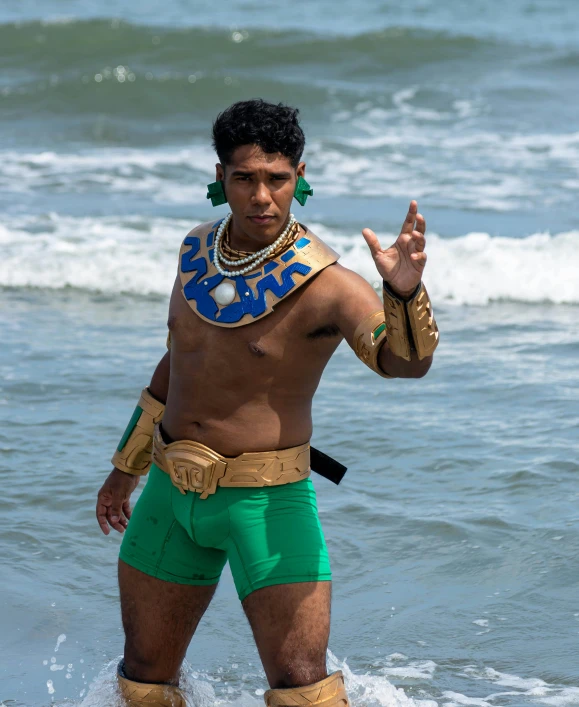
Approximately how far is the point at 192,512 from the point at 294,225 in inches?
33.6

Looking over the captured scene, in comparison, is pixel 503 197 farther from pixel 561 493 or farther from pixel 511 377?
pixel 561 493

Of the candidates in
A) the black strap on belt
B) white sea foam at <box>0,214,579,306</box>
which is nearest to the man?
the black strap on belt

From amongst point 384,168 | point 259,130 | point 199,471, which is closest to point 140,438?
point 199,471

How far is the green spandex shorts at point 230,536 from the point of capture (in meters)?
3.26

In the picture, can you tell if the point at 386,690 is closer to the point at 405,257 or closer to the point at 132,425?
the point at 132,425

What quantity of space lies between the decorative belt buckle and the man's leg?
0.34 m

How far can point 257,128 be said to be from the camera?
328 centimetres

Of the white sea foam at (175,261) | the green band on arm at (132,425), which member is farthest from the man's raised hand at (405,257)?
the white sea foam at (175,261)

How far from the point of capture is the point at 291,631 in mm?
3186

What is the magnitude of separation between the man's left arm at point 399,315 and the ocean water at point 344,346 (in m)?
1.45

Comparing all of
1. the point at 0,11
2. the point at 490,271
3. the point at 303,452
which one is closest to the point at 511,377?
the point at 490,271

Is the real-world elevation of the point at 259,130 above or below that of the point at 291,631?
above

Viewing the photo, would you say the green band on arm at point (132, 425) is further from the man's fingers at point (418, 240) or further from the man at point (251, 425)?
the man's fingers at point (418, 240)

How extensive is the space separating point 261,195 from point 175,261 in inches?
287
